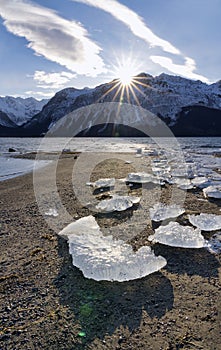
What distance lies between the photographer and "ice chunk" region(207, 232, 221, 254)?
18.3 feet

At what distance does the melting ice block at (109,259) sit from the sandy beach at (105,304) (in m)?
0.13

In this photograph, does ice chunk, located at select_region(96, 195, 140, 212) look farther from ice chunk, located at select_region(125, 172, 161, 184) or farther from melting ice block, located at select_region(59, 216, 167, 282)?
ice chunk, located at select_region(125, 172, 161, 184)

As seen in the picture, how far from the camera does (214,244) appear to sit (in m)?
5.84

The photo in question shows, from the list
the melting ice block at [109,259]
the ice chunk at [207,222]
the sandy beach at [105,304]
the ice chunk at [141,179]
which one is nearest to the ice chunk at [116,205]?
the ice chunk at [207,222]

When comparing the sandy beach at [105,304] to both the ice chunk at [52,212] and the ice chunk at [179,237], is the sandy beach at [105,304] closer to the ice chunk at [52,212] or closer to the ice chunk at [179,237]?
the ice chunk at [179,237]

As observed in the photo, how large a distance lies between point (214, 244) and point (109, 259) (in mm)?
2552

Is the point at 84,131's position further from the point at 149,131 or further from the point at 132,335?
the point at 132,335

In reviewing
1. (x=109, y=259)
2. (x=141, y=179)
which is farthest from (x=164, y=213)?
(x=141, y=179)

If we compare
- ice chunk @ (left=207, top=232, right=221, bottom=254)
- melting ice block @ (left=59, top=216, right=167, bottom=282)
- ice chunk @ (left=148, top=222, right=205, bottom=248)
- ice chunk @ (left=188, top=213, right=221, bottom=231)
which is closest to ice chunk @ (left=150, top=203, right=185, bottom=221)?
ice chunk @ (left=188, top=213, right=221, bottom=231)

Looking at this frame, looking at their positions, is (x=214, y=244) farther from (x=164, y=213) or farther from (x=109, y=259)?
(x=109, y=259)

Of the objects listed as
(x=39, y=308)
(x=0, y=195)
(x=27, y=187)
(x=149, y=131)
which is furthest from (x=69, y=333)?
(x=149, y=131)

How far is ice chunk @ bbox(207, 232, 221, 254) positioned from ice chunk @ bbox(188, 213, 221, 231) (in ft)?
0.83

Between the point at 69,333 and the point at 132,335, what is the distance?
32.4 inches

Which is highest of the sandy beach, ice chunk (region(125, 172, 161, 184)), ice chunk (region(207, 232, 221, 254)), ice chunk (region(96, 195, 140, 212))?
ice chunk (region(125, 172, 161, 184))
